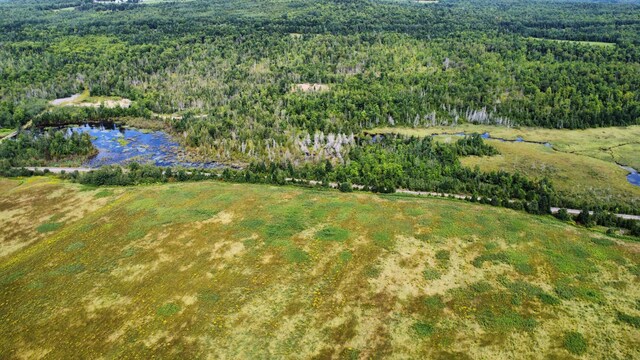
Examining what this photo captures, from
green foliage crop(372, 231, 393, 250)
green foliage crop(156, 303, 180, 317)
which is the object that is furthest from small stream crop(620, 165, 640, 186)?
green foliage crop(156, 303, 180, 317)

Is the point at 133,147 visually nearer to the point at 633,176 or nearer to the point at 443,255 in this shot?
the point at 443,255

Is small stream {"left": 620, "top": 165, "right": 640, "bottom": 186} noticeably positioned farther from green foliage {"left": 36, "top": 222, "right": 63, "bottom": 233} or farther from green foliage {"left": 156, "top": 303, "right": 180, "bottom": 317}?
green foliage {"left": 36, "top": 222, "right": 63, "bottom": 233}

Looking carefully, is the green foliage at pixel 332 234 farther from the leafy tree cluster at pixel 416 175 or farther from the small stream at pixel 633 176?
the small stream at pixel 633 176

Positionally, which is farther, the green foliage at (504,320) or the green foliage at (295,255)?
the green foliage at (295,255)

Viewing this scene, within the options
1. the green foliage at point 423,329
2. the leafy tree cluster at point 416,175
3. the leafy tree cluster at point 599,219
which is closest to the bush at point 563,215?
the leafy tree cluster at point 599,219

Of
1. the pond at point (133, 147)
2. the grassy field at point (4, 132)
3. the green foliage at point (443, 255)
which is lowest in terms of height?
the pond at point (133, 147)

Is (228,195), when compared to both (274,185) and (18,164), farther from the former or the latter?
(18,164)

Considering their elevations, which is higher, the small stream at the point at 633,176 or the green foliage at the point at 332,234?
the green foliage at the point at 332,234

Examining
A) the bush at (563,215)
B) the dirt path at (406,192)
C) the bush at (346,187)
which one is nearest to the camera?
the bush at (563,215)
